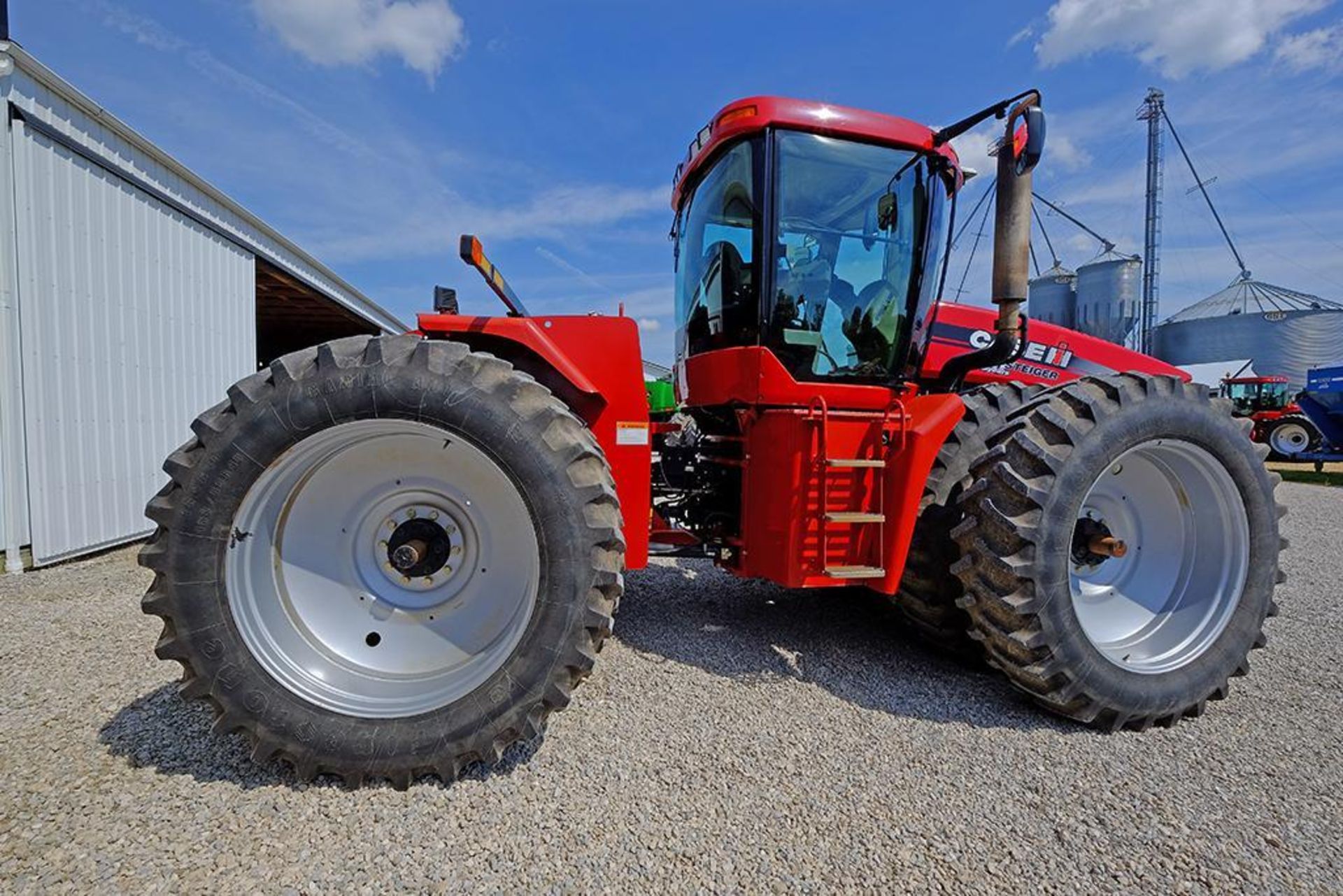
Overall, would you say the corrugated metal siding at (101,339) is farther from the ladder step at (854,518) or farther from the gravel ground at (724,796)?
the ladder step at (854,518)

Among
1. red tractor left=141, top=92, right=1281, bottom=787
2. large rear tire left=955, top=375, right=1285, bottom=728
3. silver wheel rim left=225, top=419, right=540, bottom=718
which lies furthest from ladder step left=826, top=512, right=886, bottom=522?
silver wheel rim left=225, top=419, right=540, bottom=718

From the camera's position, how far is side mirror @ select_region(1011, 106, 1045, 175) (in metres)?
2.38

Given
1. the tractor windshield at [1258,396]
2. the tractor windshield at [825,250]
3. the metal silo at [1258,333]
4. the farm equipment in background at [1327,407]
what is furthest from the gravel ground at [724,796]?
the metal silo at [1258,333]

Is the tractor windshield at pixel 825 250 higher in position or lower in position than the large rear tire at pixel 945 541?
higher

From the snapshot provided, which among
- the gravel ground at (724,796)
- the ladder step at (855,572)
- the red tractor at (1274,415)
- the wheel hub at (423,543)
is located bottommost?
the gravel ground at (724,796)

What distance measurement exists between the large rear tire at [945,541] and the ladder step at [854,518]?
33 centimetres

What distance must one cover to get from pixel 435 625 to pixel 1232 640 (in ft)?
10.8

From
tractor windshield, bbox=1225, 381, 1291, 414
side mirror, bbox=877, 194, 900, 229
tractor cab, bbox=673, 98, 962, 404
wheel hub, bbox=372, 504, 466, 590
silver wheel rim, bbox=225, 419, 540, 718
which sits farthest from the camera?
tractor windshield, bbox=1225, 381, 1291, 414

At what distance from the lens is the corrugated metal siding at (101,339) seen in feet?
15.2

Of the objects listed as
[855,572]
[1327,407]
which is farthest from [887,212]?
[1327,407]

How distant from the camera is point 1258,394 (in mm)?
19641

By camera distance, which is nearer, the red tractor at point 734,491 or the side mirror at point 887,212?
the red tractor at point 734,491

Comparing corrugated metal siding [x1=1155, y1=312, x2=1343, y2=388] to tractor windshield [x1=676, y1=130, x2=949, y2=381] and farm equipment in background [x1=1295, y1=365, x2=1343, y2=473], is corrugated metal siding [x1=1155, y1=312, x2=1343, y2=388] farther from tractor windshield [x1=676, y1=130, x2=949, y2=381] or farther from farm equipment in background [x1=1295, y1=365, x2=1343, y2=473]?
tractor windshield [x1=676, y1=130, x2=949, y2=381]

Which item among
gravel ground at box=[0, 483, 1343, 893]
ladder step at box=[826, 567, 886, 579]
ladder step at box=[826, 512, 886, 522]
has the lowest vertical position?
gravel ground at box=[0, 483, 1343, 893]
